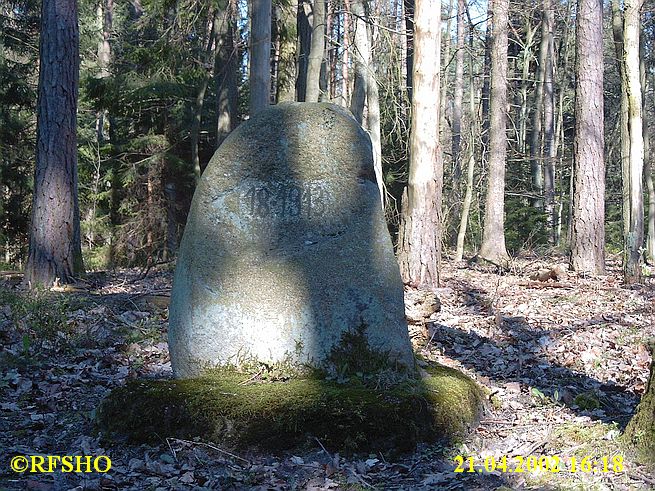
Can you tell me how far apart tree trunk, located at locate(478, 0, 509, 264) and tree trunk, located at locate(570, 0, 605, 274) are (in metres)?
3.25

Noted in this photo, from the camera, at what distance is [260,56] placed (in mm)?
13805

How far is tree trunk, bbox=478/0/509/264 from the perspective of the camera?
1617 cm

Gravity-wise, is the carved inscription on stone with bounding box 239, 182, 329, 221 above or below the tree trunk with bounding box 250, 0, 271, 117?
below

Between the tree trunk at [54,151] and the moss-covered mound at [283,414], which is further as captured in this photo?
the tree trunk at [54,151]

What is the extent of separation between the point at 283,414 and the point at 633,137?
29.5ft

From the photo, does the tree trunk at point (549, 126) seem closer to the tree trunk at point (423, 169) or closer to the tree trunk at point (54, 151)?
the tree trunk at point (423, 169)

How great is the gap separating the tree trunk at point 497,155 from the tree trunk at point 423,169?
5.70 m

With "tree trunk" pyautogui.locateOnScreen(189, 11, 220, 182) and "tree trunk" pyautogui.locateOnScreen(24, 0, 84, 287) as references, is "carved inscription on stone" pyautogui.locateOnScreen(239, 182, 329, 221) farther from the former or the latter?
"tree trunk" pyautogui.locateOnScreen(189, 11, 220, 182)

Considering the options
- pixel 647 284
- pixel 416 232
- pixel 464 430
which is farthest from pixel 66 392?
pixel 647 284

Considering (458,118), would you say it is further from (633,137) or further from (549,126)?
(633,137)

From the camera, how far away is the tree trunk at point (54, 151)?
11.4 m

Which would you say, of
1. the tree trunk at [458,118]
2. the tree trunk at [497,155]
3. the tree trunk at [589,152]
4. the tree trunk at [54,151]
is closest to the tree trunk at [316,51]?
the tree trunk at [458,118]

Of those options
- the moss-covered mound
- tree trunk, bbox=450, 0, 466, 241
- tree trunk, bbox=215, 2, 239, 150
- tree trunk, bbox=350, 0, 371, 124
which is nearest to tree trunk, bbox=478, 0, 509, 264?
tree trunk, bbox=450, 0, 466, 241

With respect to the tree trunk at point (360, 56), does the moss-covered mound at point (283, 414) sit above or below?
below
